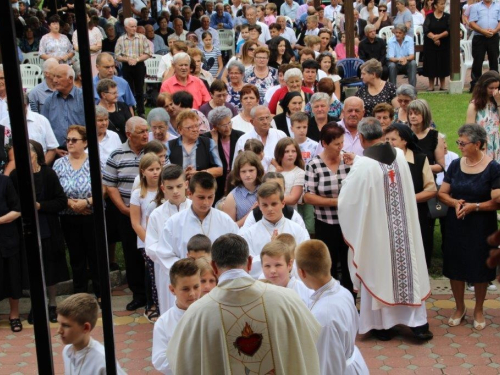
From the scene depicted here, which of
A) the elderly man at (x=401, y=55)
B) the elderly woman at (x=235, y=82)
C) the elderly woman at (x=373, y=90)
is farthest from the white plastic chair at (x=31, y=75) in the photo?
the elderly woman at (x=373, y=90)

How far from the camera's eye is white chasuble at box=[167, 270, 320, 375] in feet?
13.7

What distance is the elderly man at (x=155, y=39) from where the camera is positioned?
61.2 feet

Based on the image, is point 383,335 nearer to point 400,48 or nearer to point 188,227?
point 188,227

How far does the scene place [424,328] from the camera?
24.1 ft

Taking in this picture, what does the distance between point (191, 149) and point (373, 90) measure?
3.20 metres

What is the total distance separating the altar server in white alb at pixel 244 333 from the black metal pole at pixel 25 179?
1521mm

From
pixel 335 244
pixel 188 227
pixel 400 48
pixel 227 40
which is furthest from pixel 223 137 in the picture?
pixel 227 40

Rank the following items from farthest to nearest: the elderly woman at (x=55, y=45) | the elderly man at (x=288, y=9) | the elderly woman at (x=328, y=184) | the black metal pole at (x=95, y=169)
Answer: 1. the elderly man at (x=288, y=9)
2. the elderly woman at (x=55, y=45)
3. the elderly woman at (x=328, y=184)
4. the black metal pole at (x=95, y=169)

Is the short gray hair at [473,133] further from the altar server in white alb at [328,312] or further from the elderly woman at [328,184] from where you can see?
the altar server in white alb at [328,312]

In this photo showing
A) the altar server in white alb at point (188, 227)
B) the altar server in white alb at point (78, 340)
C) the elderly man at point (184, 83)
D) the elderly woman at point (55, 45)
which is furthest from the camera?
the elderly woman at point (55, 45)

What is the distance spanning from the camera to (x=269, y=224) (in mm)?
6941

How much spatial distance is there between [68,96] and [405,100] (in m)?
3.76

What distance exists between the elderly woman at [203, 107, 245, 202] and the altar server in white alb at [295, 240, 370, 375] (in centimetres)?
380

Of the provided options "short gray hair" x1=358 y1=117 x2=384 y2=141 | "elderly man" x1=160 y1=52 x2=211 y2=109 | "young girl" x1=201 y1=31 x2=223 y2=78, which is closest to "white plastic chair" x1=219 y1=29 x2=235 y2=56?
"young girl" x1=201 y1=31 x2=223 y2=78
